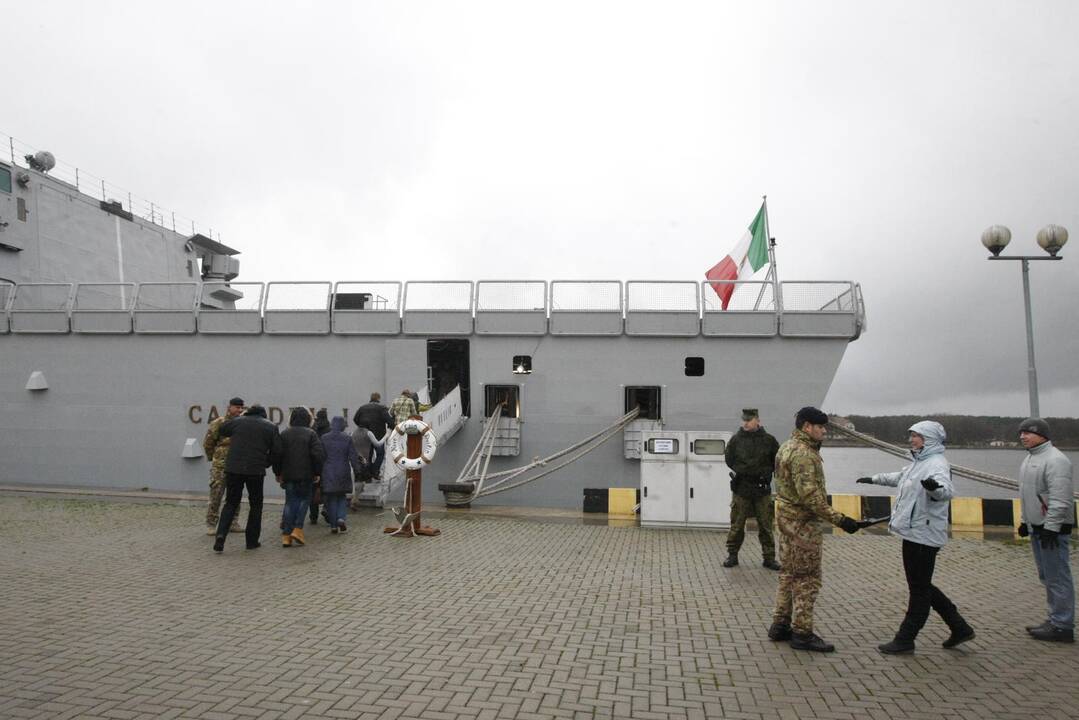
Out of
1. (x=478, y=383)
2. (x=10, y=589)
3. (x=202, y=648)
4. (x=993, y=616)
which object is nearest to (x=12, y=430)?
(x=478, y=383)

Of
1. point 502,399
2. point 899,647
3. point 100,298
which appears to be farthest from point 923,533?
point 100,298

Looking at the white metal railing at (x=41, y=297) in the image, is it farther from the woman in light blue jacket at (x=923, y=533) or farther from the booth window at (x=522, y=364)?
the woman in light blue jacket at (x=923, y=533)

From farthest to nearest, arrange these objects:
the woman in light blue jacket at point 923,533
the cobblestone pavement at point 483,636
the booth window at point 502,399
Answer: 1. the booth window at point 502,399
2. the woman in light blue jacket at point 923,533
3. the cobblestone pavement at point 483,636

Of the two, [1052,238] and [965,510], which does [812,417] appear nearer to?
[1052,238]

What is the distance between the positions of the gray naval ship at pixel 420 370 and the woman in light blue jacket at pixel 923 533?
7.62m

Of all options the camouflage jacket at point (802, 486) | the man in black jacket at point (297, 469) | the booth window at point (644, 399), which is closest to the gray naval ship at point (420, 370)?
the booth window at point (644, 399)

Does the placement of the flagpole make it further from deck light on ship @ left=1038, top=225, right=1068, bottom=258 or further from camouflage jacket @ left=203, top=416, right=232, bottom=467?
camouflage jacket @ left=203, top=416, right=232, bottom=467

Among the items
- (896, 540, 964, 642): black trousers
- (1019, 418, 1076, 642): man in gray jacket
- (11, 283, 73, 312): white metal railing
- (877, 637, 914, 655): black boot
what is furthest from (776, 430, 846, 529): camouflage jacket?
(11, 283, 73, 312): white metal railing

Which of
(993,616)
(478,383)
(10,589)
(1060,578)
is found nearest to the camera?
A: (1060,578)

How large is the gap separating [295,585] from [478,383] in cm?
768

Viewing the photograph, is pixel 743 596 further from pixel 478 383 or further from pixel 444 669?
pixel 478 383

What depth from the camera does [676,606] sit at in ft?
20.2

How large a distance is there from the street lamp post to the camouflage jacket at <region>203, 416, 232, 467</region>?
1057 centimetres

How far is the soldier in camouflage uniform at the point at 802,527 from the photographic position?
502 centimetres
